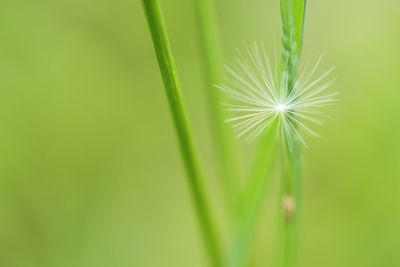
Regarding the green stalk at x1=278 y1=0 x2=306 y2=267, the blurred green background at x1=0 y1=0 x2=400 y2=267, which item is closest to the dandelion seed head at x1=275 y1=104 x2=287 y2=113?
the green stalk at x1=278 y1=0 x2=306 y2=267

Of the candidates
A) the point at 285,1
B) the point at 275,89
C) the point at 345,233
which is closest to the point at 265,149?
the point at 275,89

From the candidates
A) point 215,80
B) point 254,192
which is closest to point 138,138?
point 215,80

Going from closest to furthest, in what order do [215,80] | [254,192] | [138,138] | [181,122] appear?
1. [181,122]
2. [254,192]
3. [215,80]
4. [138,138]

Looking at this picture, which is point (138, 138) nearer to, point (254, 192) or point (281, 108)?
point (254, 192)

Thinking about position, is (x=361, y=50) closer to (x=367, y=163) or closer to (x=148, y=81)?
(x=367, y=163)

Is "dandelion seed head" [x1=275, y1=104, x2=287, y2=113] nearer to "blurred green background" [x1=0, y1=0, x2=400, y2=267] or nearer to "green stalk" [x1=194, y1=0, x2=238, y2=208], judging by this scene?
"green stalk" [x1=194, y1=0, x2=238, y2=208]
